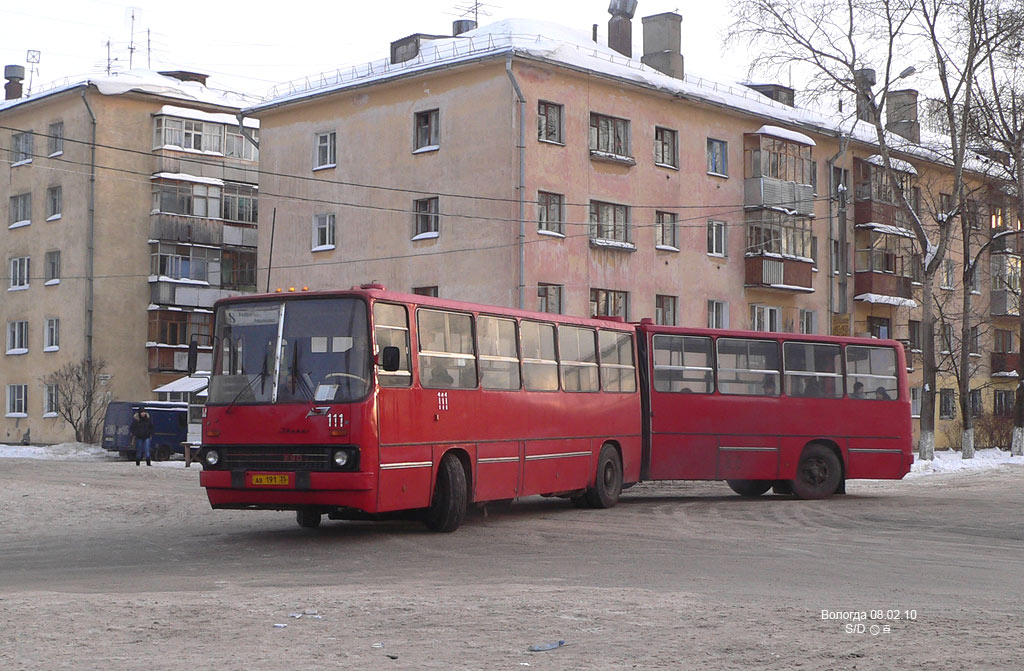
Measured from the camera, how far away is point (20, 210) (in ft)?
192

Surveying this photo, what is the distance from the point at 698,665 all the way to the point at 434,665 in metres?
1.46

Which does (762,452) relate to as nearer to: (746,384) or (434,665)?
(746,384)

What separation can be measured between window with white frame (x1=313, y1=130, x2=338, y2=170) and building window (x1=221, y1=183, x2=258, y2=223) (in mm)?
12390

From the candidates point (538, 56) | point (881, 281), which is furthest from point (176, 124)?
point (881, 281)

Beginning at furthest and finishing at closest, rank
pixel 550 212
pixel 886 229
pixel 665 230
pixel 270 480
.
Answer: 1. pixel 886 229
2. pixel 665 230
3. pixel 550 212
4. pixel 270 480

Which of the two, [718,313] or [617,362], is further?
[718,313]

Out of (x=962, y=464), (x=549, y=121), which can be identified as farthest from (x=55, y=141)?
(x=962, y=464)

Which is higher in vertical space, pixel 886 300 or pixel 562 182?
pixel 562 182

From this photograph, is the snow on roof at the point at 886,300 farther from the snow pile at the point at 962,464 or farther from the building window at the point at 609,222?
the building window at the point at 609,222

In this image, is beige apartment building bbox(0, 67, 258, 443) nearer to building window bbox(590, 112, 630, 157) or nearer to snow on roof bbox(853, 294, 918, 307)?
building window bbox(590, 112, 630, 157)

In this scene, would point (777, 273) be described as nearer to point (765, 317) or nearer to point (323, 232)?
point (765, 317)

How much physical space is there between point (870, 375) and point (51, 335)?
39595mm

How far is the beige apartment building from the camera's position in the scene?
180 ft

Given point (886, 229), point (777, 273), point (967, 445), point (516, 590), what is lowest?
point (516, 590)
